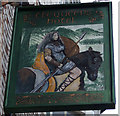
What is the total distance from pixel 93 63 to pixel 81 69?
0.77 feet

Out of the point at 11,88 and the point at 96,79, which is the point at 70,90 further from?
the point at 11,88

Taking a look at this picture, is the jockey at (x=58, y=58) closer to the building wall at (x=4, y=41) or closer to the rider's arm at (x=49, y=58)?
the rider's arm at (x=49, y=58)

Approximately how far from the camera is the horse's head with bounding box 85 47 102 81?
6.37 meters

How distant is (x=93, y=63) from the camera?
654cm

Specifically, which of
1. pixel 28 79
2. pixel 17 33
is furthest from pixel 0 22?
pixel 28 79

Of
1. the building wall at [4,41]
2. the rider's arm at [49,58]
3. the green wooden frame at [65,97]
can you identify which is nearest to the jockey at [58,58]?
the rider's arm at [49,58]

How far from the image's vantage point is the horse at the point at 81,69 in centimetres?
639

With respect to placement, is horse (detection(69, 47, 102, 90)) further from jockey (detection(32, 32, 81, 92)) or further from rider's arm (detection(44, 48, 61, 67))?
rider's arm (detection(44, 48, 61, 67))

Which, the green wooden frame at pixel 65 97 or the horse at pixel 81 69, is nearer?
the green wooden frame at pixel 65 97

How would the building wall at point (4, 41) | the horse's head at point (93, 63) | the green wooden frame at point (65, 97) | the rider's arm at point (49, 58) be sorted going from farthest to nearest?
1. the building wall at point (4, 41)
2. the rider's arm at point (49, 58)
3. the horse's head at point (93, 63)
4. the green wooden frame at point (65, 97)

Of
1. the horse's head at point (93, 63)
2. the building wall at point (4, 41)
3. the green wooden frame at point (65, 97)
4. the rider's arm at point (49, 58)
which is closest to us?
the green wooden frame at point (65, 97)

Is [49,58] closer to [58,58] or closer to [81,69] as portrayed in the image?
[58,58]

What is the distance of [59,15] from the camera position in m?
7.28

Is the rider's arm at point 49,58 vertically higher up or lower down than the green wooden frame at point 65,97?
higher up
